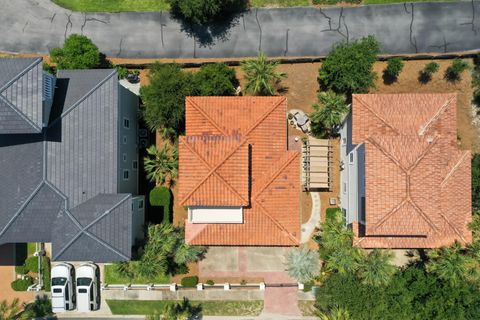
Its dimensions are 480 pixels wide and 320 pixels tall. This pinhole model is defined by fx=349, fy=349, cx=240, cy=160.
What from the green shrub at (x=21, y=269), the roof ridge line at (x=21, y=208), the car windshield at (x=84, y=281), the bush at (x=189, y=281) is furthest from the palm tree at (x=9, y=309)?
the bush at (x=189, y=281)

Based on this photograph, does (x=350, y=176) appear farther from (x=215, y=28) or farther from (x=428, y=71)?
(x=215, y=28)

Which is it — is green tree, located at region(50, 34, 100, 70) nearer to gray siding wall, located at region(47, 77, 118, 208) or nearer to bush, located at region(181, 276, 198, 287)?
gray siding wall, located at region(47, 77, 118, 208)

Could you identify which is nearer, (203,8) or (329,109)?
(329,109)

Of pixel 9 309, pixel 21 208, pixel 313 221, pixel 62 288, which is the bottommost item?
pixel 9 309

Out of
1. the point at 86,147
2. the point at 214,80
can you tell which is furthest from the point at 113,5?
the point at 86,147

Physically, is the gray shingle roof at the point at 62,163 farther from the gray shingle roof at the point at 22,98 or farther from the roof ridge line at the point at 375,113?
the roof ridge line at the point at 375,113

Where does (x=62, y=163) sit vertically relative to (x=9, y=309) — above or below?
above
